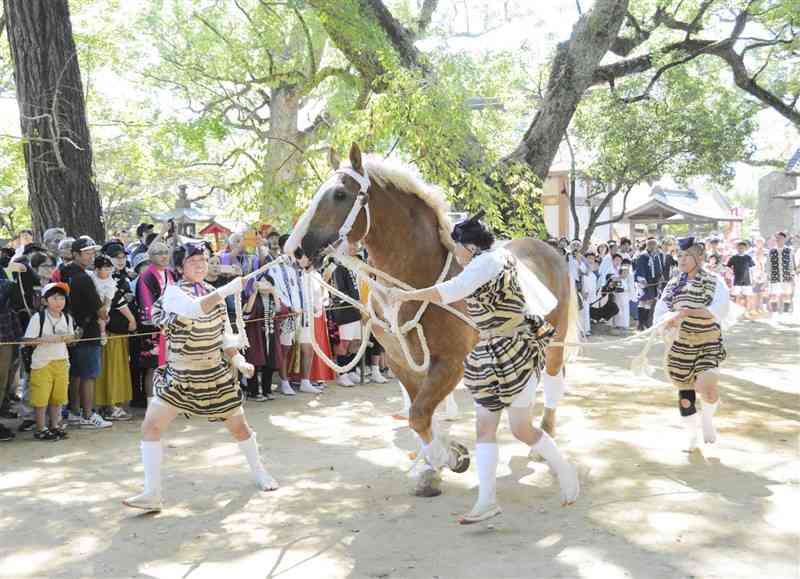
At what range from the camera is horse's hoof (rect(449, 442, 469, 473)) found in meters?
5.31

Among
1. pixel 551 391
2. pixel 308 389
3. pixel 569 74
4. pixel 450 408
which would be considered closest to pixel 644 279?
pixel 569 74

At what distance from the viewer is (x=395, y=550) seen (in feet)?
14.0

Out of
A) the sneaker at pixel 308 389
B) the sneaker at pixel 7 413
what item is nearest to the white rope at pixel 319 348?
the sneaker at pixel 308 389

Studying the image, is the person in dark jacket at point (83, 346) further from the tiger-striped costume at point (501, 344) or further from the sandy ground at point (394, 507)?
the tiger-striped costume at point (501, 344)

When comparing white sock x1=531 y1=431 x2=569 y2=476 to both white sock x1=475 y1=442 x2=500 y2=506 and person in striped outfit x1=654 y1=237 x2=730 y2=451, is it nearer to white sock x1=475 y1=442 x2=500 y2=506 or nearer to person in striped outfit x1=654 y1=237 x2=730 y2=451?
white sock x1=475 y1=442 x2=500 y2=506

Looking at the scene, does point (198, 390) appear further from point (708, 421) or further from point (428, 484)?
point (708, 421)

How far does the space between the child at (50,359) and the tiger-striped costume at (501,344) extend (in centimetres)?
458

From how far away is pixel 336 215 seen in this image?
4.74 m

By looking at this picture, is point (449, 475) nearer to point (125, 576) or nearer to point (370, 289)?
point (370, 289)

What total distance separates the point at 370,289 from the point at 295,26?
44.0 ft

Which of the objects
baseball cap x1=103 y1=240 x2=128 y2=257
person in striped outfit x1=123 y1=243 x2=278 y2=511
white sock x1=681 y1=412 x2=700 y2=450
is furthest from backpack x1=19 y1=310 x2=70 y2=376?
white sock x1=681 y1=412 x2=700 y2=450

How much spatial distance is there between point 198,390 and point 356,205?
5.29 feet

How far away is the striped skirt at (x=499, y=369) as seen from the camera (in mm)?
4562

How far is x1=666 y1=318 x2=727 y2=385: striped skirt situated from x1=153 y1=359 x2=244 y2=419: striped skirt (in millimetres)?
3511
